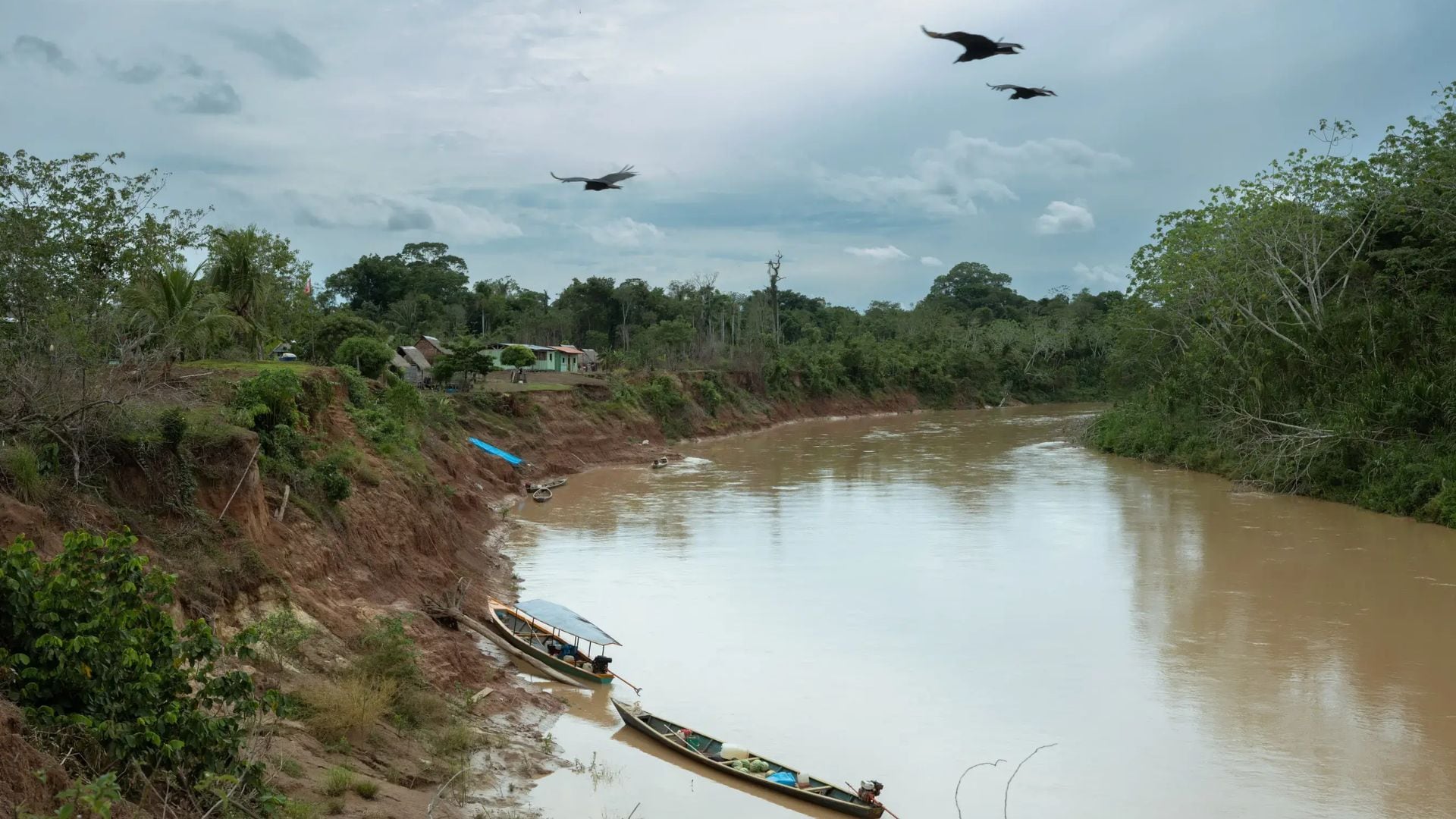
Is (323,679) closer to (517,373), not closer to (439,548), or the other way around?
(439,548)

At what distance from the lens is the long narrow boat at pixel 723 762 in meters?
10.4

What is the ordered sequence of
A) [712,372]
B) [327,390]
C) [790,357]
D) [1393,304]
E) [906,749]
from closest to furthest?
[906,749], [327,390], [1393,304], [712,372], [790,357]

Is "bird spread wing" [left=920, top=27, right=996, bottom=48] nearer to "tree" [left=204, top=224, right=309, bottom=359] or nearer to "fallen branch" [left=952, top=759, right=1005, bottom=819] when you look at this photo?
"fallen branch" [left=952, top=759, right=1005, bottom=819]

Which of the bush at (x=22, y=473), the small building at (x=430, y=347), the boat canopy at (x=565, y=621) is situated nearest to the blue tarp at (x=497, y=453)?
the small building at (x=430, y=347)

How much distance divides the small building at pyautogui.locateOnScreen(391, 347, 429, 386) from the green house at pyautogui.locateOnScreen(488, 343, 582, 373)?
266 inches

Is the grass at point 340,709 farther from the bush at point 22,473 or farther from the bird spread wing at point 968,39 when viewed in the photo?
the bird spread wing at point 968,39

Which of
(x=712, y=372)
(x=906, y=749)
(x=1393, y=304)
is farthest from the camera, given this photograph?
(x=712, y=372)

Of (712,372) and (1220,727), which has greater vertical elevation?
(712,372)

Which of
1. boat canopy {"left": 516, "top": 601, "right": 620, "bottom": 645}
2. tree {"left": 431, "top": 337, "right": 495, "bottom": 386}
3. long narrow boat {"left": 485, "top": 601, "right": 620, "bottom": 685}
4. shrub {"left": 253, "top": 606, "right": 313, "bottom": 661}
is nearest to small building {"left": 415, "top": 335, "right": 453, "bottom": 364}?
tree {"left": 431, "top": 337, "right": 495, "bottom": 386}

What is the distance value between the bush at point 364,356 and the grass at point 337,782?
25.1 metres

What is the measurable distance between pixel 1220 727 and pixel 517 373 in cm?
3966

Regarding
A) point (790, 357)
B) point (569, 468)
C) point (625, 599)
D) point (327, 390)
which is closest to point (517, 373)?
point (569, 468)

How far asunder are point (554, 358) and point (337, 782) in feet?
170

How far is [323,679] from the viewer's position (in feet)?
36.2
